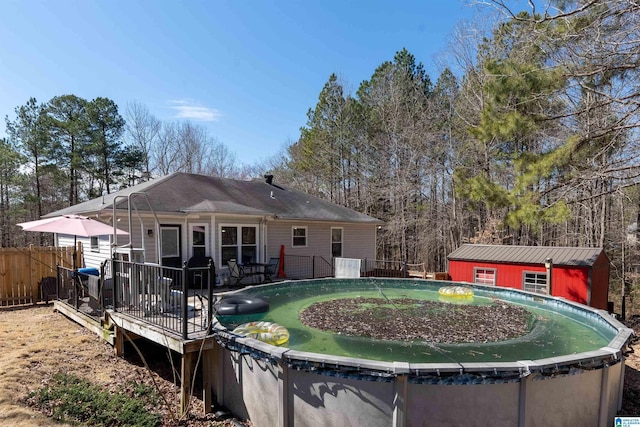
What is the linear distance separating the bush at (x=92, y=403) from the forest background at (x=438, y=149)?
8.33 meters

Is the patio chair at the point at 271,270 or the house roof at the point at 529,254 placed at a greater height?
the house roof at the point at 529,254

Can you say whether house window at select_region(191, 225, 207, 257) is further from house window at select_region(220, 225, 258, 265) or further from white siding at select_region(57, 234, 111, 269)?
white siding at select_region(57, 234, 111, 269)

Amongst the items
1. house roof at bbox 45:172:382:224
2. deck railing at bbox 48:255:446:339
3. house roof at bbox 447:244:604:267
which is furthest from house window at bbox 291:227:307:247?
deck railing at bbox 48:255:446:339

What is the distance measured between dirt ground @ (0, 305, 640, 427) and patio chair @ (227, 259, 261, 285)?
4077 mm

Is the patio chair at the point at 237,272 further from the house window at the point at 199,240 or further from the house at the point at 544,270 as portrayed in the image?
the house at the point at 544,270

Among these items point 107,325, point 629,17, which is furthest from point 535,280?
point 107,325

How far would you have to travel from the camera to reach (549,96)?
7.72 m

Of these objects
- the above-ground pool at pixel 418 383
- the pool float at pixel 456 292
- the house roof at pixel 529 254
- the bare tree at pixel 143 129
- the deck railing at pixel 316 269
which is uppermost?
the bare tree at pixel 143 129

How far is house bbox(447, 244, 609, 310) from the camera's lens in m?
9.12

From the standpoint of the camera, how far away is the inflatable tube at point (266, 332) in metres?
4.68

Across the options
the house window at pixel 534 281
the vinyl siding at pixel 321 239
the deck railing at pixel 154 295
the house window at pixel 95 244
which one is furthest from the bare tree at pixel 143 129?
the house window at pixel 534 281

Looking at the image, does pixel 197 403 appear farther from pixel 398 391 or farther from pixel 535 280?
pixel 535 280

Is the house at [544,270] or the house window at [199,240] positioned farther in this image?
the house window at [199,240]

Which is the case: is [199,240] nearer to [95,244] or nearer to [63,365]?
[95,244]
